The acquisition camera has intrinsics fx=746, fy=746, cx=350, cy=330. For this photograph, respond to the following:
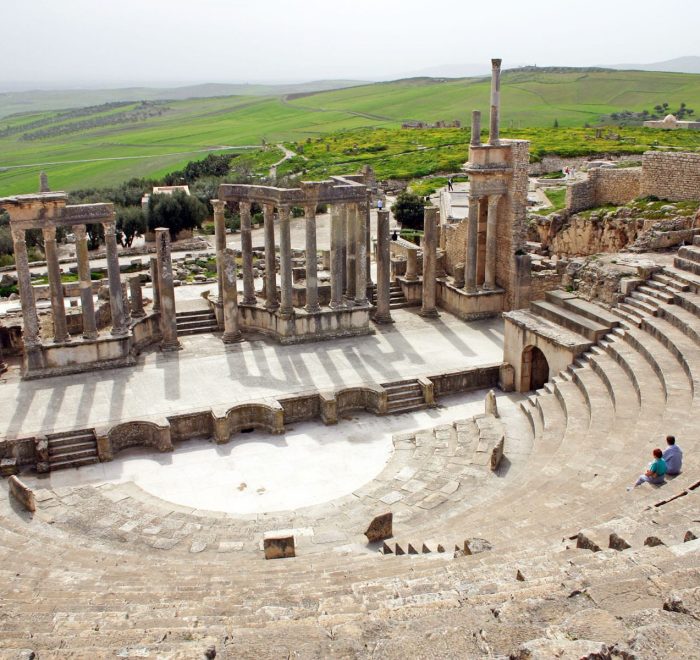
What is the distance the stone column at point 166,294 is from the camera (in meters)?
24.1

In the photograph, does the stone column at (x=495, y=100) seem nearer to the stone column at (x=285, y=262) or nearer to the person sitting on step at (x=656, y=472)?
the stone column at (x=285, y=262)

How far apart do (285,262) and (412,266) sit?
6.78 metres

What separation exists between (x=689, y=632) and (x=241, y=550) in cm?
939

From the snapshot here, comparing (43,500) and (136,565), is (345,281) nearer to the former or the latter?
(43,500)

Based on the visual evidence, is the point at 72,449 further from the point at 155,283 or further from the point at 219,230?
the point at 219,230

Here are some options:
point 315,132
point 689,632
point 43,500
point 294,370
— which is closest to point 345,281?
point 294,370

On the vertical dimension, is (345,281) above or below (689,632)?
below

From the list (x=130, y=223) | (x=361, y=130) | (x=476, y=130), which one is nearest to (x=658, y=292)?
(x=476, y=130)

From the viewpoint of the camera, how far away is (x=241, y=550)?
14.4 metres

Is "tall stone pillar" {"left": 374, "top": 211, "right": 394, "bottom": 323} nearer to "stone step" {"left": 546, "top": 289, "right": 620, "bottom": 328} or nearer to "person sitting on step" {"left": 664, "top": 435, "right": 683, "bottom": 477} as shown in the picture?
"stone step" {"left": 546, "top": 289, "right": 620, "bottom": 328}

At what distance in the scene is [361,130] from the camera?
115875 millimetres

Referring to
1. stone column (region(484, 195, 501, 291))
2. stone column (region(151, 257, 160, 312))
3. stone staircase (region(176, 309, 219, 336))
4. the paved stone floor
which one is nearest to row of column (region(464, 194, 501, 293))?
stone column (region(484, 195, 501, 291))

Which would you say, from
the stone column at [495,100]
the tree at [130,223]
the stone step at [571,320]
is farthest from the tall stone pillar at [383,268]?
the tree at [130,223]

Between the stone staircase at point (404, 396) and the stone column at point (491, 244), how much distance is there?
7327 millimetres
